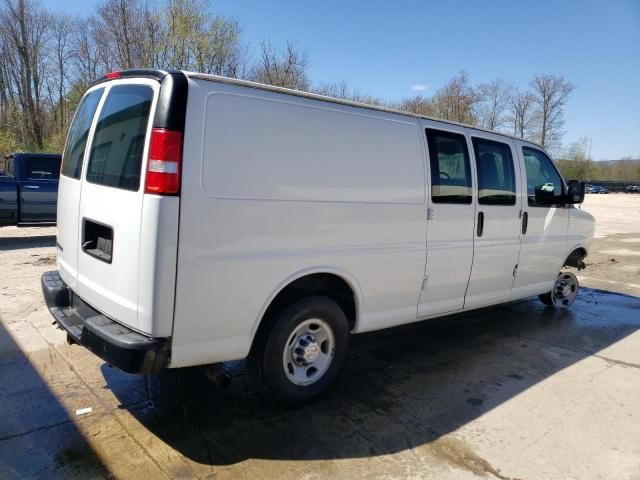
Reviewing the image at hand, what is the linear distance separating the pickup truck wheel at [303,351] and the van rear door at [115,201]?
0.95 meters

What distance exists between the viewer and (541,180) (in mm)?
5695

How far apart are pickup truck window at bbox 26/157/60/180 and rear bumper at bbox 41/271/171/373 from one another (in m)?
8.71

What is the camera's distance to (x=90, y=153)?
337cm

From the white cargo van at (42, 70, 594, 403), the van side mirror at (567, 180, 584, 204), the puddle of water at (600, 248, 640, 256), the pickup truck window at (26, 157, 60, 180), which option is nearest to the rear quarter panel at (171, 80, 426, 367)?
the white cargo van at (42, 70, 594, 403)

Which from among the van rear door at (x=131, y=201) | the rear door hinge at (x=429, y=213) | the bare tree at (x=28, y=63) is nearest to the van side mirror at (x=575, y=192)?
the rear door hinge at (x=429, y=213)

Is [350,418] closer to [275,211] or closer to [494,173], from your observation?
[275,211]

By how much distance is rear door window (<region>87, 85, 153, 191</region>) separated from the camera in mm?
2840

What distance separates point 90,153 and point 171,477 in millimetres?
2216

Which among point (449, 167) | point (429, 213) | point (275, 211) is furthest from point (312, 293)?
point (449, 167)

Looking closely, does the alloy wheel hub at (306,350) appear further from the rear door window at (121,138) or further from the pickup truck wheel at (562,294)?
the pickup truck wheel at (562,294)

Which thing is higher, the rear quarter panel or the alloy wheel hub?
the rear quarter panel

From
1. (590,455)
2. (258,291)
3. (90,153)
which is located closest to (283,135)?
(258,291)

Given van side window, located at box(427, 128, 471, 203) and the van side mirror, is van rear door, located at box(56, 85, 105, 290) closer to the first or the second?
van side window, located at box(427, 128, 471, 203)

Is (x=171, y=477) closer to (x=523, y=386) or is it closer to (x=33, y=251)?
(x=523, y=386)
